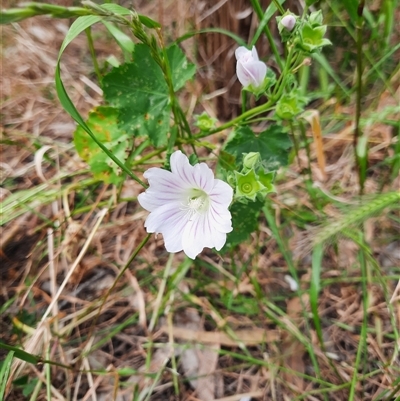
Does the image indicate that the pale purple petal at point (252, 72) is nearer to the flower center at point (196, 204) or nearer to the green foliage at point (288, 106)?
the green foliage at point (288, 106)

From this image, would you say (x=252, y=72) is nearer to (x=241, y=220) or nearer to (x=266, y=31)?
(x=266, y=31)

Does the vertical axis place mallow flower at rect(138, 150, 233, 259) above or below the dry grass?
above

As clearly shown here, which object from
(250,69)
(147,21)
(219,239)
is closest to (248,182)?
(219,239)

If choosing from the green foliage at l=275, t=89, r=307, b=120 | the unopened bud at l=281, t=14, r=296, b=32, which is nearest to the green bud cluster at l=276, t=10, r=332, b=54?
the unopened bud at l=281, t=14, r=296, b=32

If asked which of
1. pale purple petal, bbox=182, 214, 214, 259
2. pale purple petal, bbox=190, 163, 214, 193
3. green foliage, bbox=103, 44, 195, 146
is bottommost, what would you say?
pale purple petal, bbox=182, 214, 214, 259

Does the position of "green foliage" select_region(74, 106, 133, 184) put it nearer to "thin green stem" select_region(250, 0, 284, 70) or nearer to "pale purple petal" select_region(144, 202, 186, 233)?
"pale purple petal" select_region(144, 202, 186, 233)

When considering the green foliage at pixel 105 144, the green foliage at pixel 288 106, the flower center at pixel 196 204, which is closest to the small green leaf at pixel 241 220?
the flower center at pixel 196 204
